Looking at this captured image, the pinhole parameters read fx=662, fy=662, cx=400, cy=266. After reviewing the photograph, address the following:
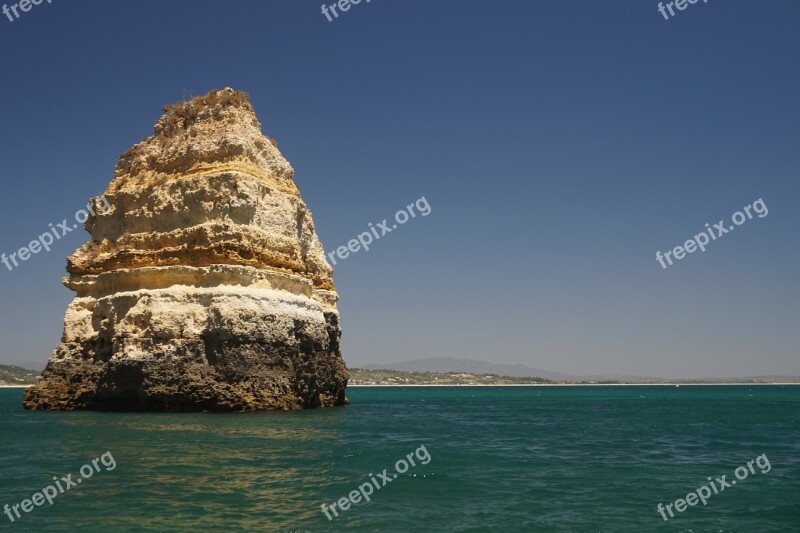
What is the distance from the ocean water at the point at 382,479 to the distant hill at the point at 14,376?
12995 cm

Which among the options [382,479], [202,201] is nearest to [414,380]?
[202,201]

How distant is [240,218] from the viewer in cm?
3023

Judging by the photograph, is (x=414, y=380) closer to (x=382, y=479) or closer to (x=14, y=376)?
(x=14, y=376)

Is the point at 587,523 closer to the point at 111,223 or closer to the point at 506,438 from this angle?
the point at 506,438

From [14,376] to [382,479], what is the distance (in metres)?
155

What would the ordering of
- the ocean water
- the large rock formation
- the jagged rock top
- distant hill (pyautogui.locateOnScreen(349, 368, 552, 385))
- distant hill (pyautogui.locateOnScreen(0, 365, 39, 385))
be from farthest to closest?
distant hill (pyautogui.locateOnScreen(349, 368, 552, 385)) → distant hill (pyautogui.locateOnScreen(0, 365, 39, 385)) → the jagged rock top → the large rock formation → the ocean water

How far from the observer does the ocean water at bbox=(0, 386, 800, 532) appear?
32.4ft

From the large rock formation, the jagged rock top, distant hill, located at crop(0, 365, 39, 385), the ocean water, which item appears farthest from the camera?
distant hill, located at crop(0, 365, 39, 385)

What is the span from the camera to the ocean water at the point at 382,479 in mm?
9867

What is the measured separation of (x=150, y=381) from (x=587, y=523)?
2214cm

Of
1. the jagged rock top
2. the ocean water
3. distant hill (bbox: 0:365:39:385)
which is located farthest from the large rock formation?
distant hill (bbox: 0:365:39:385)

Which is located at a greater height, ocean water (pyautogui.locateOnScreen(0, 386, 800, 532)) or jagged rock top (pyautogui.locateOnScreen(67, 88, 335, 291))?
jagged rock top (pyautogui.locateOnScreen(67, 88, 335, 291))

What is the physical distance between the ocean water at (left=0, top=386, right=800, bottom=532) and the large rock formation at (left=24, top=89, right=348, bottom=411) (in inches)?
196

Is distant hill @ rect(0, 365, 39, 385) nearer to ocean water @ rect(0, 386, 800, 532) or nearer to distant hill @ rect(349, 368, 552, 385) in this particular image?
distant hill @ rect(349, 368, 552, 385)
